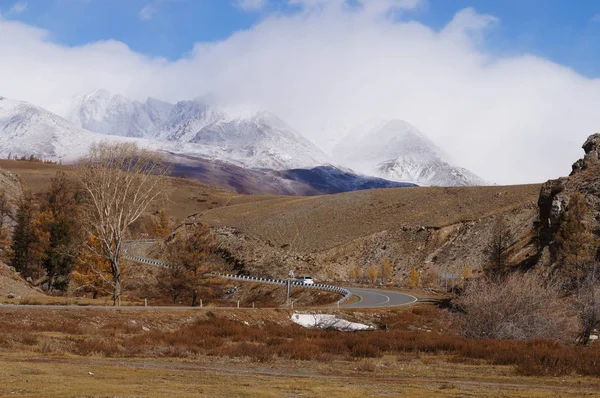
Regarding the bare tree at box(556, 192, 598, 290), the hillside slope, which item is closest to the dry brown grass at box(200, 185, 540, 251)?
the hillside slope

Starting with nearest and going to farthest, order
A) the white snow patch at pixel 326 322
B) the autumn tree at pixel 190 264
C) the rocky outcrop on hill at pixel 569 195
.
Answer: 1. the white snow patch at pixel 326 322
2. the autumn tree at pixel 190 264
3. the rocky outcrop on hill at pixel 569 195

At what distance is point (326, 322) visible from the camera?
2003 inches

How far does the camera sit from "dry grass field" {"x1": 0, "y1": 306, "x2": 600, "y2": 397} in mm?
21234

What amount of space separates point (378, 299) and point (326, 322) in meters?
21.4

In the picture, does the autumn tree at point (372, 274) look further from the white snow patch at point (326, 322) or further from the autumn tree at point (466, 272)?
the white snow patch at point (326, 322)

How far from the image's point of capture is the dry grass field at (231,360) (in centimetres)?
2123

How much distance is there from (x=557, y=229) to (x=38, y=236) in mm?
64085

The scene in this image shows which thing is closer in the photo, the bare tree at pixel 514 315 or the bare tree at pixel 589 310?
the bare tree at pixel 589 310

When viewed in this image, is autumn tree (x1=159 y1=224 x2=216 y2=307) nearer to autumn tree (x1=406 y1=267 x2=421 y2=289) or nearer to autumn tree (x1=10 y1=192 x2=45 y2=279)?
autumn tree (x1=10 y1=192 x2=45 y2=279)

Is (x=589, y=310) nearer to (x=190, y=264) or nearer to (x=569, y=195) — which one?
(x=569, y=195)

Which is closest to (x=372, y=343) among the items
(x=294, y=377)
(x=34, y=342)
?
(x=294, y=377)

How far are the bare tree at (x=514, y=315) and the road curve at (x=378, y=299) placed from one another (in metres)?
19.4

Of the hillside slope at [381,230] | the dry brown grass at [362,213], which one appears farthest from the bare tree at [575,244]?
the dry brown grass at [362,213]

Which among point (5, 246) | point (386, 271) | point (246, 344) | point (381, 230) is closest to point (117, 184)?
point (246, 344)
